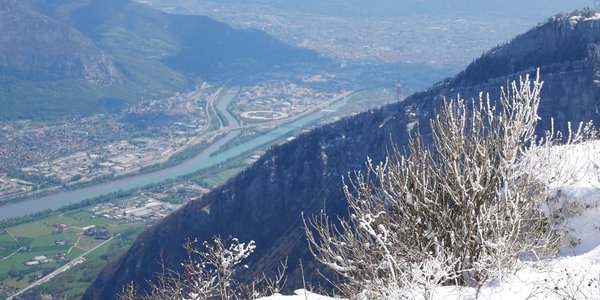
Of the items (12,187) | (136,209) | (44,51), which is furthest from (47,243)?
(44,51)

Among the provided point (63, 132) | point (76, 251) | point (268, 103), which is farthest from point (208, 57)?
point (76, 251)

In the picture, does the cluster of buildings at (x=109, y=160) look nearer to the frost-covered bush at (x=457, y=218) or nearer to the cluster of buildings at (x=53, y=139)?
the cluster of buildings at (x=53, y=139)

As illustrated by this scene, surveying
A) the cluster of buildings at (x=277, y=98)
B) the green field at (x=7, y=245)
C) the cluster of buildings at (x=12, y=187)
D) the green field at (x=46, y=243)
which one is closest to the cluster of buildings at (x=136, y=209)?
the green field at (x=46, y=243)

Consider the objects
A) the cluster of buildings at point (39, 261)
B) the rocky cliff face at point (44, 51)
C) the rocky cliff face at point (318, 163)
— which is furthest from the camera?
the rocky cliff face at point (44, 51)

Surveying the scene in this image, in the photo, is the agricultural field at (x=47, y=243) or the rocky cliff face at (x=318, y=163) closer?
the rocky cliff face at (x=318, y=163)

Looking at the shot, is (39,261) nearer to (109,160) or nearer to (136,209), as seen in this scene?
(136,209)

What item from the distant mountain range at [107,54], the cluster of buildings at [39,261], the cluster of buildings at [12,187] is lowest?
the cluster of buildings at [12,187]

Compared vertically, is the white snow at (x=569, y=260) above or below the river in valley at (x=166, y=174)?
above
